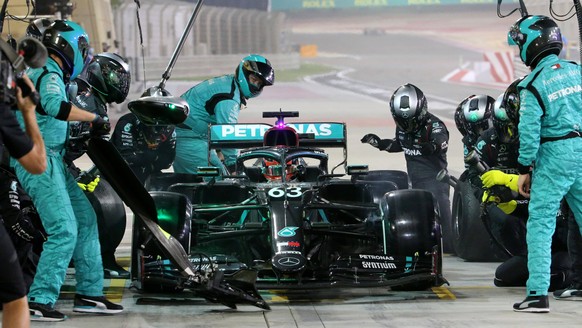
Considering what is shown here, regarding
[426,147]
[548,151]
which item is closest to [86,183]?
[548,151]

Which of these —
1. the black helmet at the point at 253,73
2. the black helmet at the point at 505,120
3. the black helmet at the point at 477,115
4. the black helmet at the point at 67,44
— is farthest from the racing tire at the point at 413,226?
the black helmet at the point at 253,73

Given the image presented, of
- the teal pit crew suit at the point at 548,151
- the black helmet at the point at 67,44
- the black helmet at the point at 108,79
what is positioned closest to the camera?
the black helmet at the point at 67,44

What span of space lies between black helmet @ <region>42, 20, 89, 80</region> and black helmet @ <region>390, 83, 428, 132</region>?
454 centimetres

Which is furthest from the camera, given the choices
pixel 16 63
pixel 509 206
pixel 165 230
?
pixel 509 206

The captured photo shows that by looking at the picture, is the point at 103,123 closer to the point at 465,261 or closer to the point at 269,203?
the point at 269,203

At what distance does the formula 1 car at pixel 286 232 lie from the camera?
9.60 metres

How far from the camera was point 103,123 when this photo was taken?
9.14 meters

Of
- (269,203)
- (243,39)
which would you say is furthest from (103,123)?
(243,39)

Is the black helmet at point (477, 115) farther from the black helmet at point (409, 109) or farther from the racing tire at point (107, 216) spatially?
the racing tire at point (107, 216)

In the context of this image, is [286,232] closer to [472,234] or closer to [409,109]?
[472,234]

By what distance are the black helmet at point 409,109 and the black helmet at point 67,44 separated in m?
4.54

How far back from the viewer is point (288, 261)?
31.5 feet

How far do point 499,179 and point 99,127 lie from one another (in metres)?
3.23

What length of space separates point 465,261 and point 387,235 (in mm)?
2463
